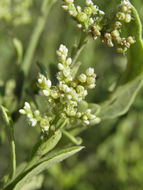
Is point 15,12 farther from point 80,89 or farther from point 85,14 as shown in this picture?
point 80,89

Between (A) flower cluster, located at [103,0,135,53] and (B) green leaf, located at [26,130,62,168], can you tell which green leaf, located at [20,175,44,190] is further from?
(A) flower cluster, located at [103,0,135,53]

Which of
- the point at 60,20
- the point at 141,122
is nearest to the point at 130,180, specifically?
the point at 141,122

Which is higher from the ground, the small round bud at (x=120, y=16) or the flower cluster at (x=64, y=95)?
the small round bud at (x=120, y=16)

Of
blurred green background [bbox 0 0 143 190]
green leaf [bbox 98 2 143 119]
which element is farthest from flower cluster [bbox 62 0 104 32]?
blurred green background [bbox 0 0 143 190]

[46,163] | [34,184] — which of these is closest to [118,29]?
[46,163]

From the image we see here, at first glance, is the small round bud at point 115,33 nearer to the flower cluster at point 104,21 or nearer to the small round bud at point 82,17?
the flower cluster at point 104,21

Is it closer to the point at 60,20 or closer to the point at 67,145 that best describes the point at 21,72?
the point at 67,145

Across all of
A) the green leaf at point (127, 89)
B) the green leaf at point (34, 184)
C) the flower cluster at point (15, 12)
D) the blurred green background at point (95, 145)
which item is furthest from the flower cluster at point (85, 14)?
the blurred green background at point (95, 145)
